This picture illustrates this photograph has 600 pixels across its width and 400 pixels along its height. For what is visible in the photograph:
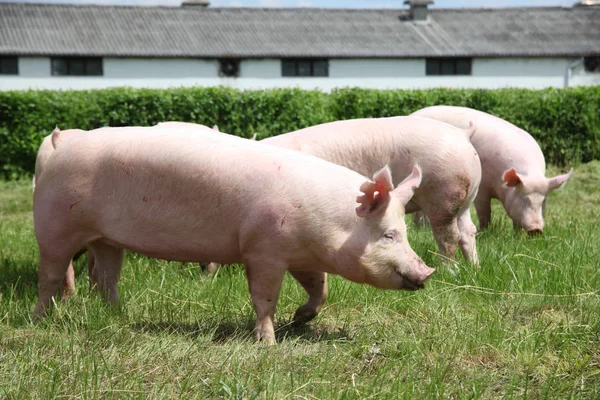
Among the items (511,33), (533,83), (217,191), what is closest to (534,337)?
(217,191)

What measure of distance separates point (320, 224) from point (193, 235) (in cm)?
72

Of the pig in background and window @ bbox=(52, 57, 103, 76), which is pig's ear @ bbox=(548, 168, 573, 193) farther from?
window @ bbox=(52, 57, 103, 76)

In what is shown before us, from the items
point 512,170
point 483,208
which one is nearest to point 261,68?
point 483,208

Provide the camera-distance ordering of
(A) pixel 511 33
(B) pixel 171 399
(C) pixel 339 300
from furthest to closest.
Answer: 1. (A) pixel 511 33
2. (C) pixel 339 300
3. (B) pixel 171 399

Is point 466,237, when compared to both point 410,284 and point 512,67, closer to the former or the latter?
point 410,284

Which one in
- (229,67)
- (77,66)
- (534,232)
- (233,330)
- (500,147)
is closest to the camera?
(233,330)

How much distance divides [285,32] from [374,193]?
28968 millimetres

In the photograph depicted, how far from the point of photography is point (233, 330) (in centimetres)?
441

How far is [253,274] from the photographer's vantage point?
4133mm

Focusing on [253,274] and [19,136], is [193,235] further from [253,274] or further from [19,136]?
[19,136]

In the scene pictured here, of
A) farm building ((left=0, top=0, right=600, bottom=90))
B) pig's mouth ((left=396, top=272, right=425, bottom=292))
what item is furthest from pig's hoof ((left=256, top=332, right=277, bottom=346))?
farm building ((left=0, top=0, right=600, bottom=90))

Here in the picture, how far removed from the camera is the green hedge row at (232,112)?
15.3m

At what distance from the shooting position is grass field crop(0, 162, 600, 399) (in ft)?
11.1

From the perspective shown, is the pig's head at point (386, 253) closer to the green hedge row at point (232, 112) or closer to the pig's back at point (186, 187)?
the pig's back at point (186, 187)
